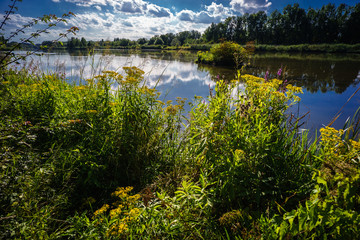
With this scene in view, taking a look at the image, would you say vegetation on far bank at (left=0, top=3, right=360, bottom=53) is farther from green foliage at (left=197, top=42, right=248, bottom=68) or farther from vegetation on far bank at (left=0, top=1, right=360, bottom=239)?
vegetation on far bank at (left=0, top=1, right=360, bottom=239)

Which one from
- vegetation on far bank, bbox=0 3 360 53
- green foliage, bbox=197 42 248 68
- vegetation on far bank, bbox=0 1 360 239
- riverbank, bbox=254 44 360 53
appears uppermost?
vegetation on far bank, bbox=0 3 360 53

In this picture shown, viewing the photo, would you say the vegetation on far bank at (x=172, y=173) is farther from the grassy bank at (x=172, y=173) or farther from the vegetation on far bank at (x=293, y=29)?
the vegetation on far bank at (x=293, y=29)

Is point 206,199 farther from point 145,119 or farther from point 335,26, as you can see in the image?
point 335,26

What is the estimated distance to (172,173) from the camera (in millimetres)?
2479

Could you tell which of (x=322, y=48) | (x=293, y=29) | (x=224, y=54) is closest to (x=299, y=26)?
(x=293, y=29)

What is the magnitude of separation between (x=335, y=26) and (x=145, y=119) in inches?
2705

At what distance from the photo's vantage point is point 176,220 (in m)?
1.54

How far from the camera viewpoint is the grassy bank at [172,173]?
4.24ft

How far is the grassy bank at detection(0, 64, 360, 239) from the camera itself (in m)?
1.29

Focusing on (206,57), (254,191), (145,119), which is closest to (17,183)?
(145,119)

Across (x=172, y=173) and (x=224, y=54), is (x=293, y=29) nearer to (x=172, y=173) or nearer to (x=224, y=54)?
(x=224, y=54)

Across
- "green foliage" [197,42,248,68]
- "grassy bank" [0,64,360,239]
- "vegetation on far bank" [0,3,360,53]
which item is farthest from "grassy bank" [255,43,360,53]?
"grassy bank" [0,64,360,239]

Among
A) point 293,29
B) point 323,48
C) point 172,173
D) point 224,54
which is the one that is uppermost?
point 293,29

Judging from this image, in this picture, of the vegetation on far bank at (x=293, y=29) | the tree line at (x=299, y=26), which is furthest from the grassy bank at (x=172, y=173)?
the tree line at (x=299, y=26)
